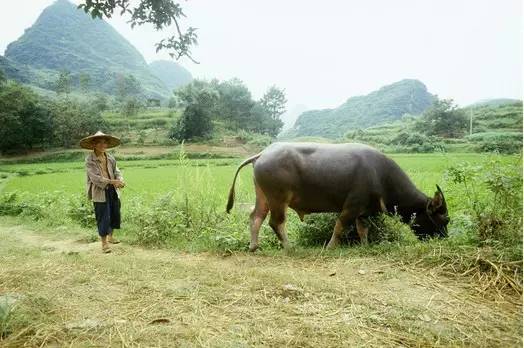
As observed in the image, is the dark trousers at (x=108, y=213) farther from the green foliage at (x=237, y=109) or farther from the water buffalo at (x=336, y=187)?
the green foliage at (x=237, y=109)

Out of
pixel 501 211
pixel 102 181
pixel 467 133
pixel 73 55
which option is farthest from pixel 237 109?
pixel 73 55

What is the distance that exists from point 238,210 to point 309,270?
304 cm

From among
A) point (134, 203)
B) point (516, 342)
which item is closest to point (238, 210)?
point (134, 203)

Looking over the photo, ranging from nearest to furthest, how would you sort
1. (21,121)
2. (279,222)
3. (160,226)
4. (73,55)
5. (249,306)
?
(249,306), (279,222), (160,226), (21,121), (73,55)

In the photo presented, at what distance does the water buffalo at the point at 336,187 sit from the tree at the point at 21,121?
3788cm

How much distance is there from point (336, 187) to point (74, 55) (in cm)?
11899

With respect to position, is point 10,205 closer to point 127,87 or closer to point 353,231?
point 353,231

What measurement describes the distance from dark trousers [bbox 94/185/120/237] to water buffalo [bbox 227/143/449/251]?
2.09m

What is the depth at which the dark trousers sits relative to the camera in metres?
5.48

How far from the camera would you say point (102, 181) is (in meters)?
5.38

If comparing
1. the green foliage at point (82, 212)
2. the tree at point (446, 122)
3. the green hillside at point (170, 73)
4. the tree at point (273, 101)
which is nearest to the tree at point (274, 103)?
the tree at point (273, 101)

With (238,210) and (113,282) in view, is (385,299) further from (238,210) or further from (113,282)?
(238,210)

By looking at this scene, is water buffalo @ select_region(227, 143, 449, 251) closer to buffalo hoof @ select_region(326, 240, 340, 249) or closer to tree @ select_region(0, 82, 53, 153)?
buffalo hoof @ select_region(326, 240, 340, 249)

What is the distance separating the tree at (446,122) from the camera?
46.1 m
